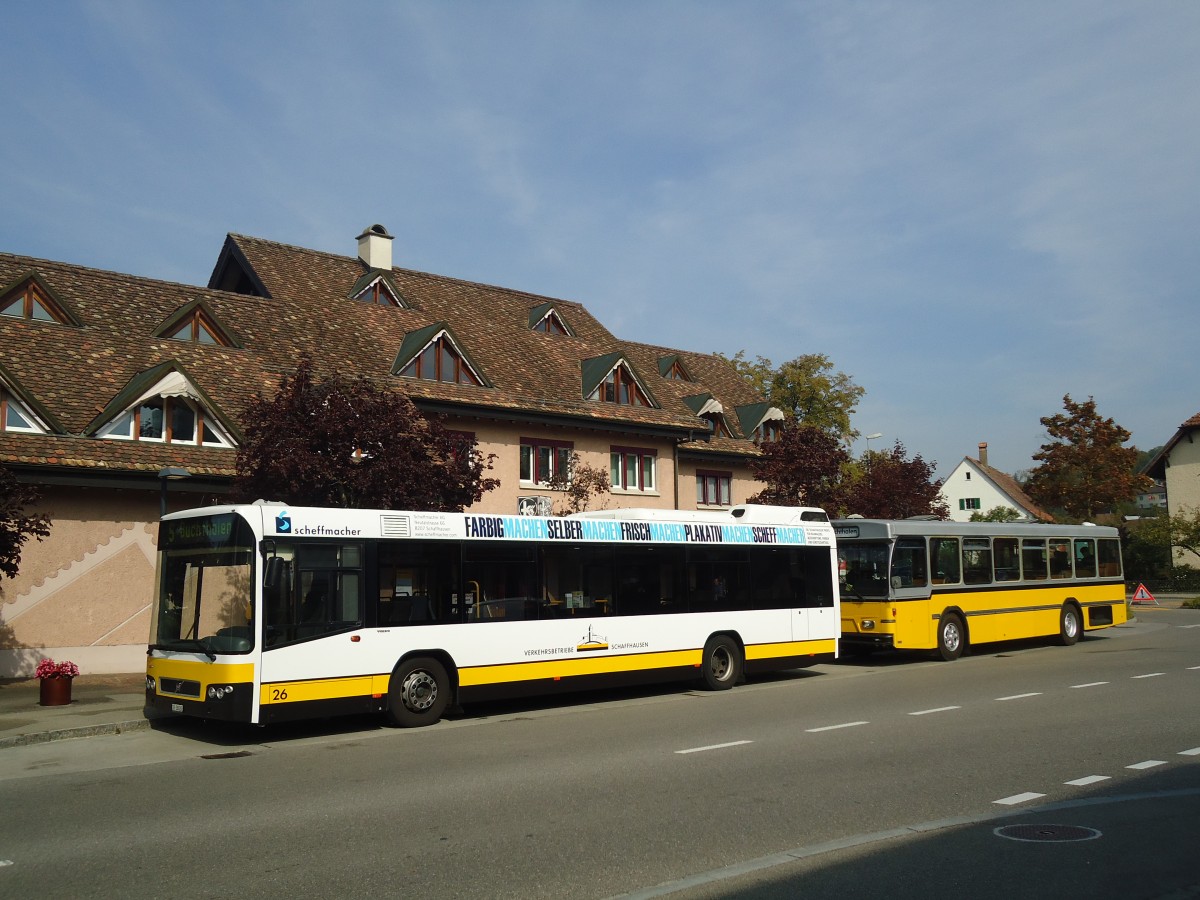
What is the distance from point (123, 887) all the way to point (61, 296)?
2110 centimetres

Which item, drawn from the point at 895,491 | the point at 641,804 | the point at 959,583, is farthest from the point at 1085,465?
the point at 641,804

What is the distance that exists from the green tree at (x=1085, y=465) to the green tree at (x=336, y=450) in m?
45.7

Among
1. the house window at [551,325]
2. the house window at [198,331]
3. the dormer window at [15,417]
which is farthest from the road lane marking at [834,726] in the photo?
the house window at [551,325]

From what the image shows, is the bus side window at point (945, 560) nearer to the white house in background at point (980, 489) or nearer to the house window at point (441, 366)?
the house window at point (441, 366)

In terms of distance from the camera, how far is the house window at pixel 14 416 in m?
20.3

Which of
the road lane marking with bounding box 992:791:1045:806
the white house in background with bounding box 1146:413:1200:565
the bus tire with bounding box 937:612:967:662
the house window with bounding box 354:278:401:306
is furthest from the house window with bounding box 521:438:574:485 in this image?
the white house in background with bounding box 1146:413:1200:565

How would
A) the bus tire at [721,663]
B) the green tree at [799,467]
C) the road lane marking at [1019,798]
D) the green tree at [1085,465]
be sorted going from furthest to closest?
the green tree at [1085,465]
the green tree at [799,467]
the bus tire at [721,663]
the road lane marking at [1019,798]

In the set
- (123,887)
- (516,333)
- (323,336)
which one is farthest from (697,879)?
(516,333)

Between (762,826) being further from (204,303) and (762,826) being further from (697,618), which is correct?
(204,303)

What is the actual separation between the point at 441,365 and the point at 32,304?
33.5ft

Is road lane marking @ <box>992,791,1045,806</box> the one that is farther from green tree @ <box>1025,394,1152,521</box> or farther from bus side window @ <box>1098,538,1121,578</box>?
green tree @ <box>1025,394,1152,521</box>

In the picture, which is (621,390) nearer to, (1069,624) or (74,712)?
(1069,624)

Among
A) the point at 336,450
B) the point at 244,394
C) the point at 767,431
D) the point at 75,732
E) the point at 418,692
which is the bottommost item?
the point at 75,732

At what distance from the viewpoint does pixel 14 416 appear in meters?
20.5
